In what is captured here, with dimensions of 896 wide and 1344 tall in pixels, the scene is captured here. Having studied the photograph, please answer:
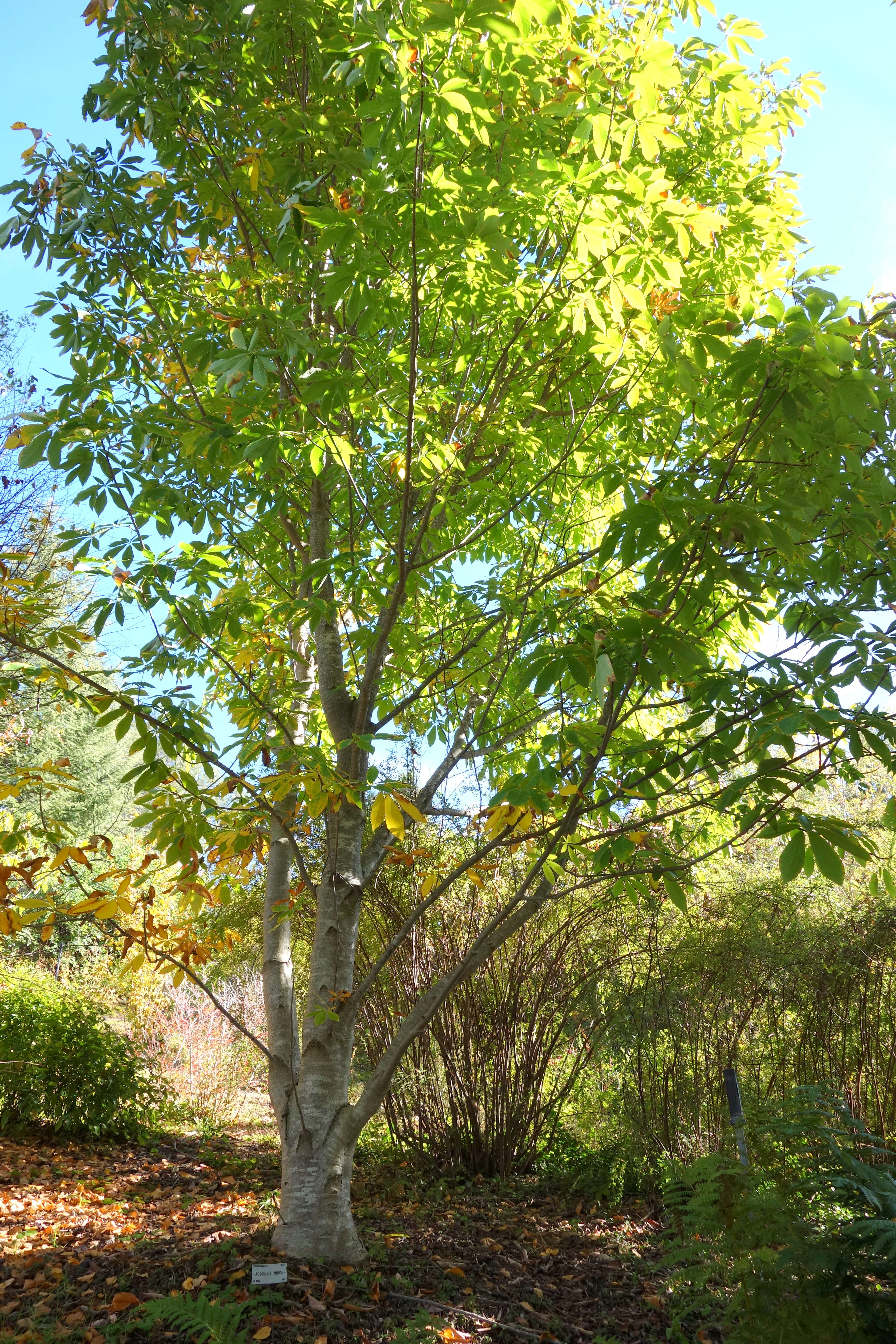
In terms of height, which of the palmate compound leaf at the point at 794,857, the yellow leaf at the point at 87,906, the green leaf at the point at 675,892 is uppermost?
the palmate compound leaf at the point at 794,857

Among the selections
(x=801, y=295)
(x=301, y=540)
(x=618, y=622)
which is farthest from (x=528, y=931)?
(x=801, y=295)

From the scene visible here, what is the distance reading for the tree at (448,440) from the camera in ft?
5.63

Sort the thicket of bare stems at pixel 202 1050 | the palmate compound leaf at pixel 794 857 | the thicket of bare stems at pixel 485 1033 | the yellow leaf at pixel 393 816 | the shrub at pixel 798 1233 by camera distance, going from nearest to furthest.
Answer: the shrub at pixel 798 1233, the palmate compound leaf at pixel 794 857, the yellow leaf at pixel 393 816, the thicket of bare stems at pixel 485 1033, the thicket of bare stems at pixel 202 1050

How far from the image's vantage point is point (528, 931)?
4.93 m

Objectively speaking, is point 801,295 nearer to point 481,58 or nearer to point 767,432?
point 767,432

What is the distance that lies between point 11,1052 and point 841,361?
6298mm

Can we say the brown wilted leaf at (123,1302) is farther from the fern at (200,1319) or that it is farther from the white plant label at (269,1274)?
the white plant label at (269,1274)

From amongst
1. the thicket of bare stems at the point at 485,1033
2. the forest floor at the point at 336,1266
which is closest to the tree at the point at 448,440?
the forest floor at the point at 336,1266

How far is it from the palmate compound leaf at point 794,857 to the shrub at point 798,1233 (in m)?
0.68

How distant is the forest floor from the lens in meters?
2.46

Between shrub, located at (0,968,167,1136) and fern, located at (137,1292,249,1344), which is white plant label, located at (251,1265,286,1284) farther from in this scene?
shrub, located at (0,968,167,1136)

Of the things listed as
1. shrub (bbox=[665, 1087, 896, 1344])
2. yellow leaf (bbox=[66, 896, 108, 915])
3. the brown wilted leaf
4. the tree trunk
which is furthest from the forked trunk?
yellow leaf (bbox=[66, 896, 108, 915])

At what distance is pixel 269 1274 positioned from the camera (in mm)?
2510

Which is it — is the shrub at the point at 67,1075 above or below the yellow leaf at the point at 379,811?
below
